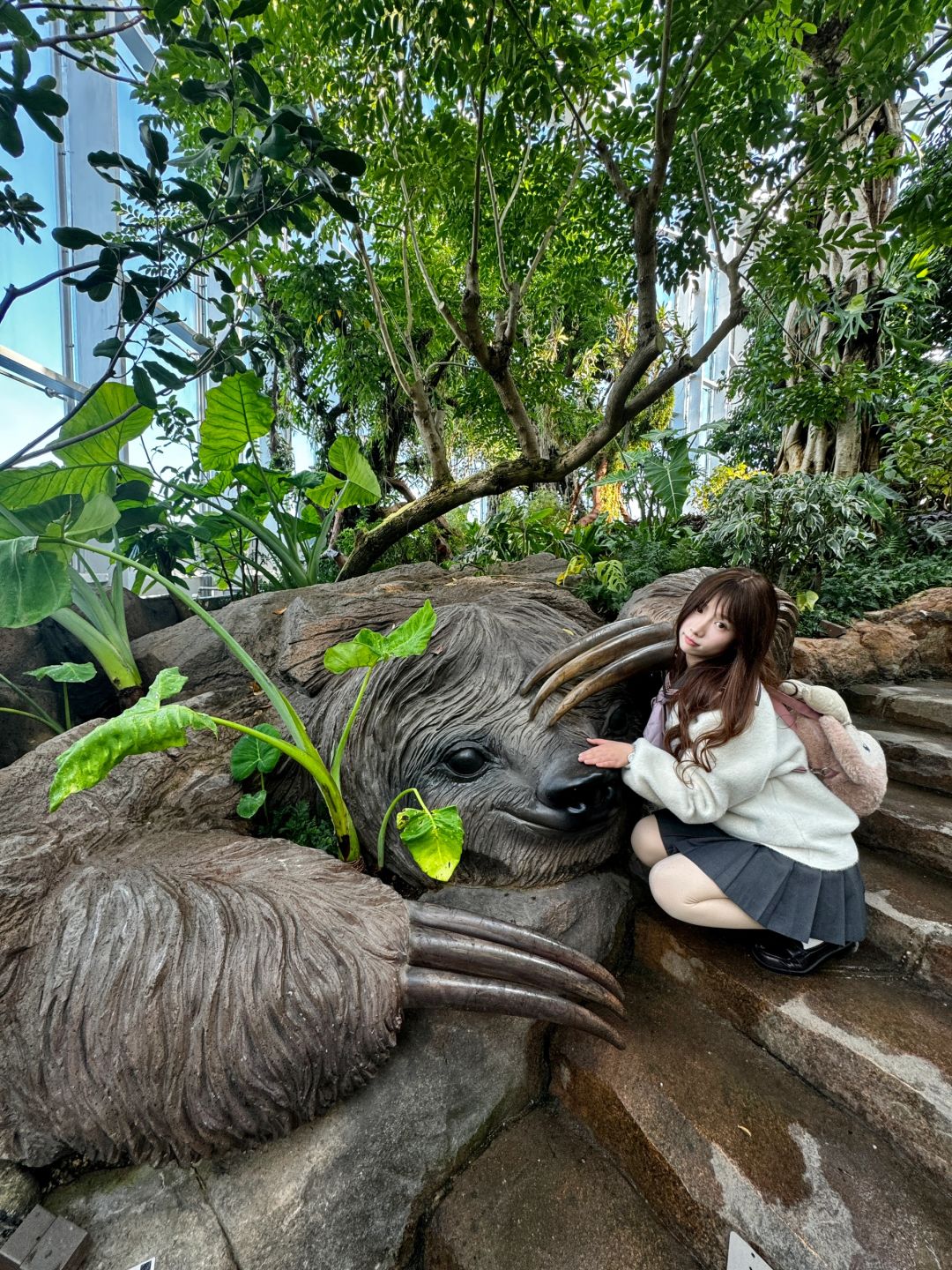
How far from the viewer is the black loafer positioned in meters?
1.24

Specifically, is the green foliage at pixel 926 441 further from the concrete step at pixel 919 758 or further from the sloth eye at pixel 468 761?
the sloth eye at pixel 468 761

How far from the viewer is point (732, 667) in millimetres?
1244

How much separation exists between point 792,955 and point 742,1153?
42 centimetres

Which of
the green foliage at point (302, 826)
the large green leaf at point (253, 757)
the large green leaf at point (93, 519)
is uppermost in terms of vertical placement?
the large green leaf at point (93, 519)

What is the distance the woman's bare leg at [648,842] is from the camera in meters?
1.39

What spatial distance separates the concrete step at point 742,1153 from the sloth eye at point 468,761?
615 mm

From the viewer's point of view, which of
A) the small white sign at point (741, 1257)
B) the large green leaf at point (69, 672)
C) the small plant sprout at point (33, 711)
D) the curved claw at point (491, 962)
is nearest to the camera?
the small white sign at point (741, 1257)

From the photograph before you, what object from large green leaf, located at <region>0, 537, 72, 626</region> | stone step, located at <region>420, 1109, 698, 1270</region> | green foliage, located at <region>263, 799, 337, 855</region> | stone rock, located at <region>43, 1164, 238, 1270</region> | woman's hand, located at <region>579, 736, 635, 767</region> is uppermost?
large green leaf, located at <region>0, 537, 72, 626</region>

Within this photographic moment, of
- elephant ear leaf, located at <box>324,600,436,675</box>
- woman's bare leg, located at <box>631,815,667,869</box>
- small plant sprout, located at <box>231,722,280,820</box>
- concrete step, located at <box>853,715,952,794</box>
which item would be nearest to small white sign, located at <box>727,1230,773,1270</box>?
woman's bare leg, located at <box>631,815,667,869</box>

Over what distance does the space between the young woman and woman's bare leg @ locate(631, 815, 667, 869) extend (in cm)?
7

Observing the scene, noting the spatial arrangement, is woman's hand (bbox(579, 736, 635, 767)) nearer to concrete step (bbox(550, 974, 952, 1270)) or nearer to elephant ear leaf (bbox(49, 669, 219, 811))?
concrete step (bbox(550, 974, 952, 1270))

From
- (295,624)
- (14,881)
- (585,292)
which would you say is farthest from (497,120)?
(14,881)

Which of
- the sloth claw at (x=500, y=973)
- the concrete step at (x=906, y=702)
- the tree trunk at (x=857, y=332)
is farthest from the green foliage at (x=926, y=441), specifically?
the sloth claw at (x=500, y=973)

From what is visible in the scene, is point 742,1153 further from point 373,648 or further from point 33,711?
point 33,711
